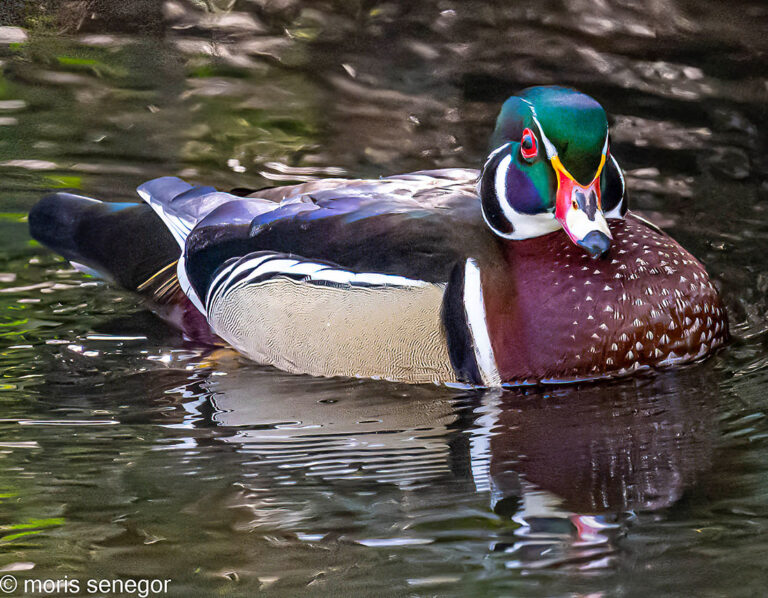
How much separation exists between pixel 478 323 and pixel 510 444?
0.56 meters

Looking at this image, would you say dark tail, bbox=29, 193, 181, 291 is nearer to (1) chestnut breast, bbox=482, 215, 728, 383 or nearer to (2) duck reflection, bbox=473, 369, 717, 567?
(1) chestnut breast, bbox=482, 215, 728, 383

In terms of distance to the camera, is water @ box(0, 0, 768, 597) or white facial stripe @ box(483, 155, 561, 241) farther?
white facial stripe @ box(483, 155, 561, 241)

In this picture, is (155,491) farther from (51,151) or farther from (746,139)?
(746,139)

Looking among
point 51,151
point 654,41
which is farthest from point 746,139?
point 51,151

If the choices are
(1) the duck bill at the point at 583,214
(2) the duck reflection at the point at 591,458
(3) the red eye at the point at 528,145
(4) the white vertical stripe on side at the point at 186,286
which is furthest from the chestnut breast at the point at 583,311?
(4) the white vertical stripe on side at the point at 186,286

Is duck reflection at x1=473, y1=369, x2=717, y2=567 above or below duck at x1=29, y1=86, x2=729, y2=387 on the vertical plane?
below

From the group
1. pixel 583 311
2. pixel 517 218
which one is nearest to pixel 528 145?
pixel 517 218

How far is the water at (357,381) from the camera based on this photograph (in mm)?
3500

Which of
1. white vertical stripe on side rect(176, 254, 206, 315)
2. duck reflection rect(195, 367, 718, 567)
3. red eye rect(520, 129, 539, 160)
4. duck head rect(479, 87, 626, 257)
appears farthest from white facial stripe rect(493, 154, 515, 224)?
white vertical stripe on side rect(176, 254, 206, 315)

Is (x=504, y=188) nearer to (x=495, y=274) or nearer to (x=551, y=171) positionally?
(x=551, y=171)

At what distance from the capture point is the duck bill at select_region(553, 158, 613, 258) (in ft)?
14.3

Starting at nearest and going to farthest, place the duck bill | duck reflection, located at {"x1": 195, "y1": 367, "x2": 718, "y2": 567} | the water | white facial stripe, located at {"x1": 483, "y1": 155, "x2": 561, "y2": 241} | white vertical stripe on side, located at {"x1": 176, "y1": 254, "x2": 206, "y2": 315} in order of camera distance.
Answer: the water < duck reflection, located at {"x1": 195, "y1": 367, "x2": 718, "y2": 567} < the duck bill < white facial stripe, located at {"x1": 483, "y1": 155, "x2": 561, "y2": 241} < white vertical stripe on side, located at {"x1": 176, "y1": 254, "x2": 206, "y2": 315}

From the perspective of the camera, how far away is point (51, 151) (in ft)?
23.2

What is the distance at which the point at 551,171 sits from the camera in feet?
14.9
